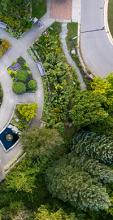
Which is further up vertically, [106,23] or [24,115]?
[106,23]

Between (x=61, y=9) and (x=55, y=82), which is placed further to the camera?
(x=61, y=9)

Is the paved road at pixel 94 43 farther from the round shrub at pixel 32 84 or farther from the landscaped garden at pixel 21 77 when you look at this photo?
the landscaped garden at pixel 21 77

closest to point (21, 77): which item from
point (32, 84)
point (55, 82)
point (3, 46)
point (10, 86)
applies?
point (32, 84)

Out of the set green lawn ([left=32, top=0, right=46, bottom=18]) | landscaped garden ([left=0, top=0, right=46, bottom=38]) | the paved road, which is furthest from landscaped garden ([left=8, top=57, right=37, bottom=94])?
the paved road

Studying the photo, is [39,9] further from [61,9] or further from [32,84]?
[32,84]

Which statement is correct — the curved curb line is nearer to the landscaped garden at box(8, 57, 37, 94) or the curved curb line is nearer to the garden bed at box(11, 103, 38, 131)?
the landscaped garden at box(8, 57, 37, 94)

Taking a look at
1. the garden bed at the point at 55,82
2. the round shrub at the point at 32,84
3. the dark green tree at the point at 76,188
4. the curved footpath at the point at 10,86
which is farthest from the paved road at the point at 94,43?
the dark green tree at the point at 76,188
